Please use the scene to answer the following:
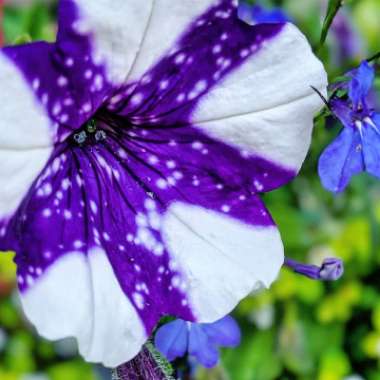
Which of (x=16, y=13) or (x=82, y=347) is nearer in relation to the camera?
(x=82, y=347)

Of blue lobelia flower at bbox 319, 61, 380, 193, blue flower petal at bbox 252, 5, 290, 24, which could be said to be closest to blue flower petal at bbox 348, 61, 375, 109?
blue lobelia flower at bbox 319, 61, 380, 193

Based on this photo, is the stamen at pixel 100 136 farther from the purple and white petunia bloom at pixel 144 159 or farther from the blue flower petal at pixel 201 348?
the blue flower petal at pixel 201 348

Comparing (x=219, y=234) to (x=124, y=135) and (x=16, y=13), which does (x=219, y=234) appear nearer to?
(x=124, y=135)

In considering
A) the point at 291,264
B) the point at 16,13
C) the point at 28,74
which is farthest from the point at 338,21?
the point at 28,74

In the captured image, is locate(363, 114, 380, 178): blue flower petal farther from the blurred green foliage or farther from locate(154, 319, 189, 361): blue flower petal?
the blurred green foliage

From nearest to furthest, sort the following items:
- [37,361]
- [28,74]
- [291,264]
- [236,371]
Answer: [28,74], [291,264], [236,371], [37,361]

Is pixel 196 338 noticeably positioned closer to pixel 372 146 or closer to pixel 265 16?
pixel 372 146
